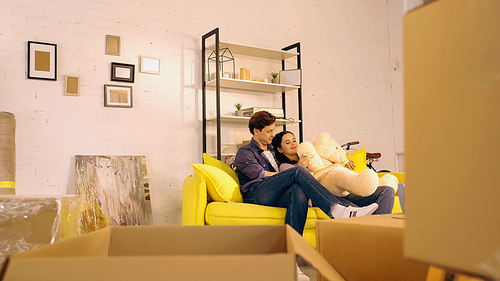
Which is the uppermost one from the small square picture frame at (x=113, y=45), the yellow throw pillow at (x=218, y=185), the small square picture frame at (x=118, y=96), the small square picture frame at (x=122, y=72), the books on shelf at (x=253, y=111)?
the small square picture frame at (x=113, y=45)

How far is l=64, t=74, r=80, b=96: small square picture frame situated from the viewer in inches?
131

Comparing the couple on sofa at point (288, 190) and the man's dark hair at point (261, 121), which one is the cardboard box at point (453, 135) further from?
the man's dark hair at point (261, 121)

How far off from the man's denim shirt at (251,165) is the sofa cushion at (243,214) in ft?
0.80

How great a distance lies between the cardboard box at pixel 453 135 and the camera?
0.30m

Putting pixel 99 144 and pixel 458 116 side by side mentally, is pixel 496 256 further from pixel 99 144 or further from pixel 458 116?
pixel 99 144

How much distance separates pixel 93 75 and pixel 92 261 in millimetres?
3458

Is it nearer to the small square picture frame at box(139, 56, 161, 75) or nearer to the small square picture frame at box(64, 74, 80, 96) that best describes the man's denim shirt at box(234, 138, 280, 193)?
the small square picture frame at box(139, 56, 161, 75)

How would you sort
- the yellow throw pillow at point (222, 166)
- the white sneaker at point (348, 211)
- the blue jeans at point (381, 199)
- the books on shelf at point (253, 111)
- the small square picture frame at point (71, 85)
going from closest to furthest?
the white sneaker at point (348, 211), the blue jeans at point (381, 199), the yellow throw pillow at point (222, 166), the small square picture frame at point (71, 85), the books on shelf at point (253, 111)

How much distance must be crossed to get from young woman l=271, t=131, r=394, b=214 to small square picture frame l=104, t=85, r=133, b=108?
4.91 feet

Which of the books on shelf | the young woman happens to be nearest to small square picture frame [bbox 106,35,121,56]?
the books on shelf

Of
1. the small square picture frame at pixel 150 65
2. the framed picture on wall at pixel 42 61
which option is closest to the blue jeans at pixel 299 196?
the small square picture frame at pixel 150 65

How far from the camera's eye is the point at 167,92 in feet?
12.4

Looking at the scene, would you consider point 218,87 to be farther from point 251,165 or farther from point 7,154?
point 7,154

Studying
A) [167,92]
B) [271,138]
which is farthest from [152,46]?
[271,138]
